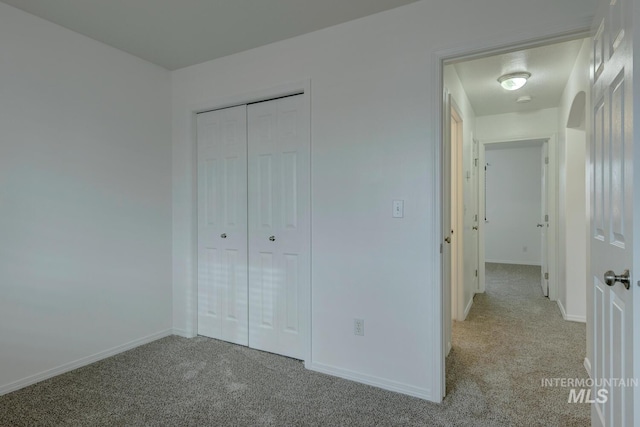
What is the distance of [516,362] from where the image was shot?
102 inches

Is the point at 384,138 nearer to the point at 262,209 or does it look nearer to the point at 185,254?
the point at 262,209

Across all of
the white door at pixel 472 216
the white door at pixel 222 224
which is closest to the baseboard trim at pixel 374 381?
the white door at pixel 222 224

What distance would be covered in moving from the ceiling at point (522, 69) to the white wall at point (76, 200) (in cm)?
278

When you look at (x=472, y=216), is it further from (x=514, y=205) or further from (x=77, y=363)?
(x=77, y=363)

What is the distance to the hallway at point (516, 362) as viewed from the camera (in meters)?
1.97

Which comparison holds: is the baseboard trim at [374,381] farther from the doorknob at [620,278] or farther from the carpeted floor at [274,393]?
the doorknob at [620,278]

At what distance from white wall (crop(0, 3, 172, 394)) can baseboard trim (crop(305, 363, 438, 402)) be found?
1634 millimetres

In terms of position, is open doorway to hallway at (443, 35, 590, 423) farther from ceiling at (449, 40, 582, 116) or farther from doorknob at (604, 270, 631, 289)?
doorknob at (604, 270, 631, 289)

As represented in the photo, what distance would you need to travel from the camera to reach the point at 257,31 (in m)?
2.50

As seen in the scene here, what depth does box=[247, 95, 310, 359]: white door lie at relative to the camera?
8.56 feet

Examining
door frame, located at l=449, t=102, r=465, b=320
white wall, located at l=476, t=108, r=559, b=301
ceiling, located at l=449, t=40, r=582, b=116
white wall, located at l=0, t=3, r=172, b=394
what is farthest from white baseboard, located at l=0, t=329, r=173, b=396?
white wall, located at l=476, t=108, r=559, b=301

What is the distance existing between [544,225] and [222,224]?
4.36 m

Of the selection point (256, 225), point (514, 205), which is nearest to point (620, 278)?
point (256, 225)

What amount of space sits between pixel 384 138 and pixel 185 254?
2102 millimetres
